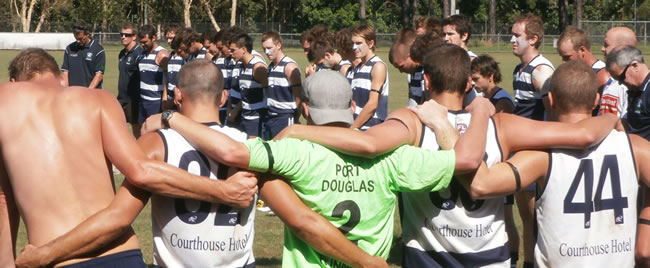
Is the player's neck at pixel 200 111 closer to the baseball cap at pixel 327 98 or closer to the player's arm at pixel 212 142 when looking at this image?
the player's arm at pixel 212 142

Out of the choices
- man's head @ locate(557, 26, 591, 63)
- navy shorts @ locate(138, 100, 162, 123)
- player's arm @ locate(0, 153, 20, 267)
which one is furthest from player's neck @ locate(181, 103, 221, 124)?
navy shorts @ locate(138, 100, 162, 123)

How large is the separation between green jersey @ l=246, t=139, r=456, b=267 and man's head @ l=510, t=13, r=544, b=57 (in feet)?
13.7

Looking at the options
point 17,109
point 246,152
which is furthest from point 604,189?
point 17,109

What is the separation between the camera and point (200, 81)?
4.01 m

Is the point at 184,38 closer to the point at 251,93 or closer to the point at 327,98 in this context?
the point at 251,93

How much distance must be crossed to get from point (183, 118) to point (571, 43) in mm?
4896

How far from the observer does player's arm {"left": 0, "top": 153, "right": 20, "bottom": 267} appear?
173 inches

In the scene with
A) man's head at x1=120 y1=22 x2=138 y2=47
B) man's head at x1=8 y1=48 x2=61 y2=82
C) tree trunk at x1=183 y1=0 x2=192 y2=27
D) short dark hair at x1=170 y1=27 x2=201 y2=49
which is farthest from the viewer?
tree trunk at x1=183 y1=0 x2=192 y2=27

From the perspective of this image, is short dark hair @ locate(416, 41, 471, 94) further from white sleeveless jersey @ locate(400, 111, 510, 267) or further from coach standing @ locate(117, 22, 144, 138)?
coach standing @ locate(117, 22, 144, 138)

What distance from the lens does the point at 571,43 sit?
7.78 m

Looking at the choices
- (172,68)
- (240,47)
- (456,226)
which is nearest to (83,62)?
(172,68)

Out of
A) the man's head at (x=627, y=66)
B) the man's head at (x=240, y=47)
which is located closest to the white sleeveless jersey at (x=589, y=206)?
the man's head at (x=627, y=66)

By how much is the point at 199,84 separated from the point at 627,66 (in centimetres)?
402

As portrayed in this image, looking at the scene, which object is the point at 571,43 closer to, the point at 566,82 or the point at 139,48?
the point at 566,82
